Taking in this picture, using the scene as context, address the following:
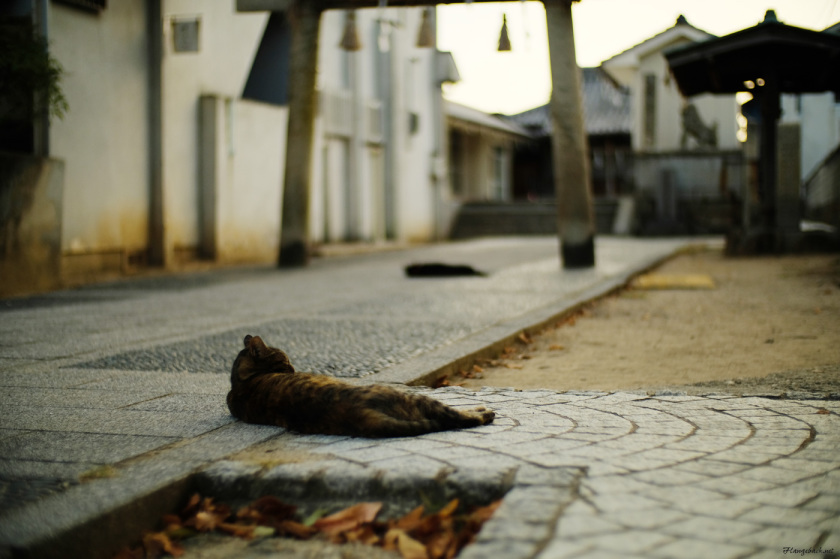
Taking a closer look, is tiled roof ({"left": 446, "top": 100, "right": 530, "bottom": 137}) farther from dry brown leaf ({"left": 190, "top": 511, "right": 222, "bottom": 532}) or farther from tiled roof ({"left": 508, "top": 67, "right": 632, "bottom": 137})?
dry brown leaf ({"left": 190, "top": 511, "right": 222, "bottom": 532})

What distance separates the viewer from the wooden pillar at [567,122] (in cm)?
1030

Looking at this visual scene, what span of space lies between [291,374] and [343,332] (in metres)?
2.33

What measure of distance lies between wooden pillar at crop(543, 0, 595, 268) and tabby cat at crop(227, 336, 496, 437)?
25.5 feet

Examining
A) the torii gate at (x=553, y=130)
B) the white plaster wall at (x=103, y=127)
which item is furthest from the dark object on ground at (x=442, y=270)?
the white plaster wall at (x=103, y=127)

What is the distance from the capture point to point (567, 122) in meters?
10.3

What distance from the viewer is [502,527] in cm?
197

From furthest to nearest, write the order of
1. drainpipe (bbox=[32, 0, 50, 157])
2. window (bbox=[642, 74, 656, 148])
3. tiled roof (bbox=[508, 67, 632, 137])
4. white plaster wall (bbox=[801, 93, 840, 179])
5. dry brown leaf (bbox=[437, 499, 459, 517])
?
tiled roof (bbox=[508, 67, 632, 137]) < window (bbox=[642, 74, 656, 148]) < white plaster wall (bbox=[801, 93, 840, 179]) < drainpipe (bbox=[32, 0, 50, 157]) < dry brown leaf (bbox=[437, 499, 459, 517])

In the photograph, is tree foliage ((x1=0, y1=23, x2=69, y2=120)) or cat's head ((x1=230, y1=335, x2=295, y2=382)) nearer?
cat's head ((x1=230, y1=335, x2=295, y2=382))

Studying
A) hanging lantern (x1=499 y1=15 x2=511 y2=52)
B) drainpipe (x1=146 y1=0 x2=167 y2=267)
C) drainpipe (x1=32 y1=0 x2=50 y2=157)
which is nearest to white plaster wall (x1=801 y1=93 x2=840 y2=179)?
hanging lantern (x1=499 y1=15 x2=511 y2=52)

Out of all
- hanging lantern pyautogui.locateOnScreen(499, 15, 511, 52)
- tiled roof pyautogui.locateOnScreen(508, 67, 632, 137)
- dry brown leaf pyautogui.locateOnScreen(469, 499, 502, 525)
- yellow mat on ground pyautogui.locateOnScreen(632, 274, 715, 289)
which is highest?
tiled roof pyautogui.locateOnScreen(508, 67, 632, 137)

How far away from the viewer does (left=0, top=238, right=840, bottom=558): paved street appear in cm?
199

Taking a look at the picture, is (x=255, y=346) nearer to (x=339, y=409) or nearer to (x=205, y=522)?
(x=339, y=409)

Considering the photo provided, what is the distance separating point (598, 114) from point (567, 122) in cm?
2184

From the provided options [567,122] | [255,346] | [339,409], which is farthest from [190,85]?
[339,409]
